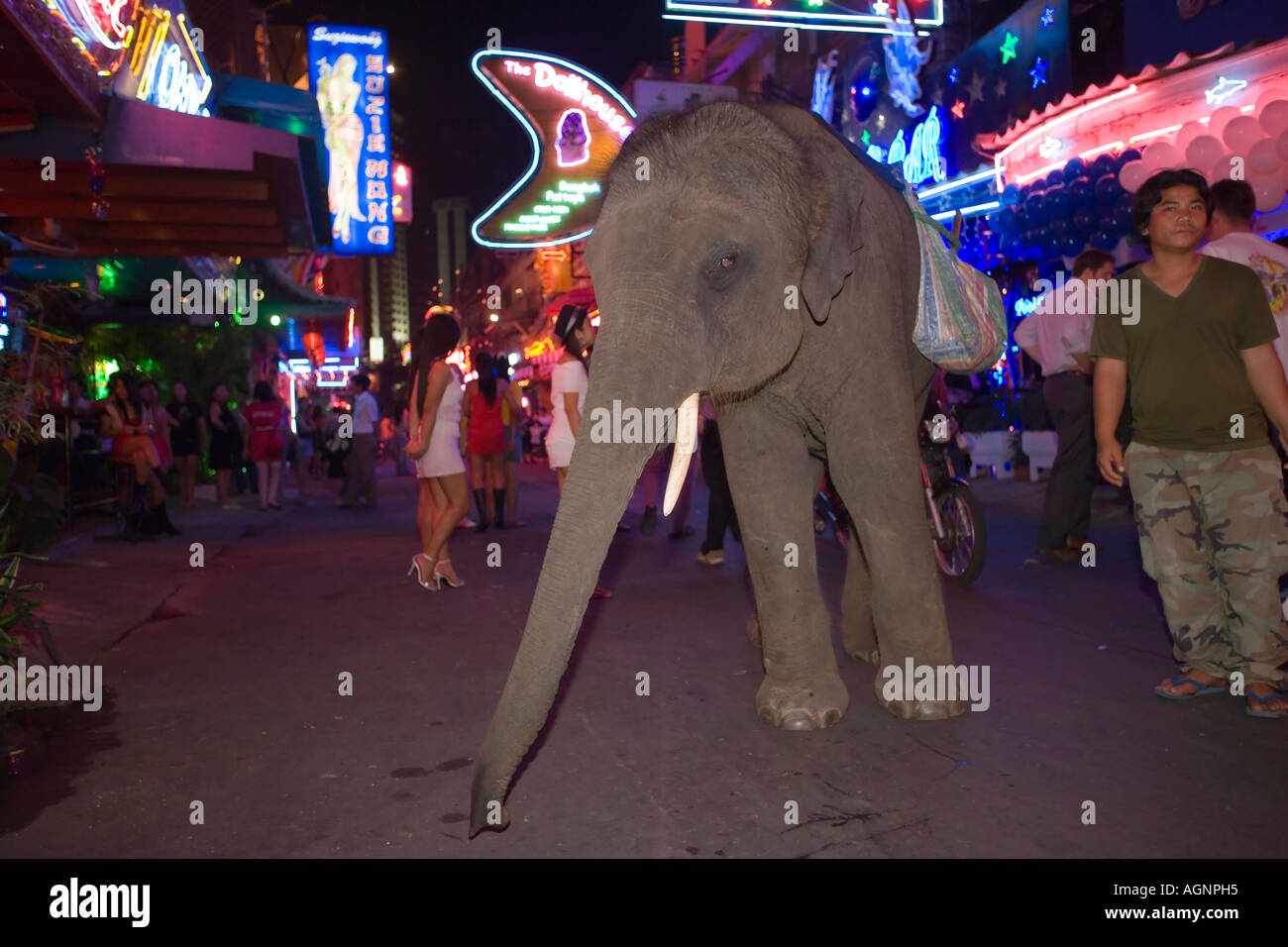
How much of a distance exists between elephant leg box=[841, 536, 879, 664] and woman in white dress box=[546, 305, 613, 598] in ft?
10.2

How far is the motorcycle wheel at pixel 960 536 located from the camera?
708cm

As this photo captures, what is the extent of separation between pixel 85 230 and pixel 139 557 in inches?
202

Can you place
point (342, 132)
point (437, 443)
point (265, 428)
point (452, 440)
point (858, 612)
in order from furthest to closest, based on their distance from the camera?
point (342, 132) → point (265, 428) → point (452, 440) → point (437, 443) → point (858, 612)

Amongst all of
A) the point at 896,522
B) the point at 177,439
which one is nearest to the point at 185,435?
the point at 177,439

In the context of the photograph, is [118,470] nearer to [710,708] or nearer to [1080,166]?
[710,708]

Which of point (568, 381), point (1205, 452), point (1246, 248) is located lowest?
point (1205, 452)

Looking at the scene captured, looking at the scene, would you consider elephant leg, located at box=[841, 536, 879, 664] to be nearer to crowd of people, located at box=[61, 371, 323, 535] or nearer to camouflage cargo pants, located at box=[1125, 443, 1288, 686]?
camouflage cargo pants, located at box=[1125, 443, 1288, 686]

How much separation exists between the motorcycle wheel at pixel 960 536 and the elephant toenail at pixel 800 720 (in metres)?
3.30

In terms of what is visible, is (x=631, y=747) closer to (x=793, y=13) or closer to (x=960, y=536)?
(x=960, y=536)

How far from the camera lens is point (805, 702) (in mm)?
4133

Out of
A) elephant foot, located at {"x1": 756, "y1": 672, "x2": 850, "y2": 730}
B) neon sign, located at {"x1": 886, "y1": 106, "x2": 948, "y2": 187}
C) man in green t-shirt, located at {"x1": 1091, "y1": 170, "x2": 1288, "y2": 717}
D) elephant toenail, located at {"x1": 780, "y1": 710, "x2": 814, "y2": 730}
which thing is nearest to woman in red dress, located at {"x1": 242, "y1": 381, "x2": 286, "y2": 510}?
neon sign, located at {"x1": 886, "y1": 106, "x2": 948, "y2": 187}

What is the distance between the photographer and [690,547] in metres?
9.95

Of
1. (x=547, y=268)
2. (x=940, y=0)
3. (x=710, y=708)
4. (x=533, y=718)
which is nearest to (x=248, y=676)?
(x=710, y=708)

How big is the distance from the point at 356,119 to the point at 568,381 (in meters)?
17.7
